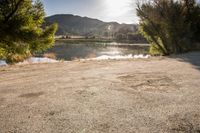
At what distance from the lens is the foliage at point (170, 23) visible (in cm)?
3041

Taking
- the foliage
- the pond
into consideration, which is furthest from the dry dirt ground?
the pond

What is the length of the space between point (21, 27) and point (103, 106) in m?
14.1

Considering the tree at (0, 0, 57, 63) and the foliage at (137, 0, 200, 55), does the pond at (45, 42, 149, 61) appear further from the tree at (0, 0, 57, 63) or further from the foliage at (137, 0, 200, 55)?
the tree at (0, 0, 57, 63)

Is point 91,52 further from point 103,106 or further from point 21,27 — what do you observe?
point 103,106

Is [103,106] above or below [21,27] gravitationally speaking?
below

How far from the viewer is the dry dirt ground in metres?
5.16

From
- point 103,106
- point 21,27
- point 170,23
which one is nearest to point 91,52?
point 170,23

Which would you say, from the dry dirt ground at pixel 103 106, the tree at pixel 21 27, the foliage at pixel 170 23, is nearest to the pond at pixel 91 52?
the foliage at pixel 170 23

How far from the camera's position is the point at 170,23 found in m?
30.4

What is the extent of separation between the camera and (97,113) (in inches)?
233

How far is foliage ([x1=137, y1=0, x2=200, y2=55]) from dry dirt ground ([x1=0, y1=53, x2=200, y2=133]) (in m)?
21.7

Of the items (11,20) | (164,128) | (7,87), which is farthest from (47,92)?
(11,20)

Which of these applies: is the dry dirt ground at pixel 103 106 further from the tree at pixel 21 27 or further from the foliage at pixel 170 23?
the foliage at pixel 170 23

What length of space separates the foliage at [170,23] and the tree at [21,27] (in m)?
15.4
